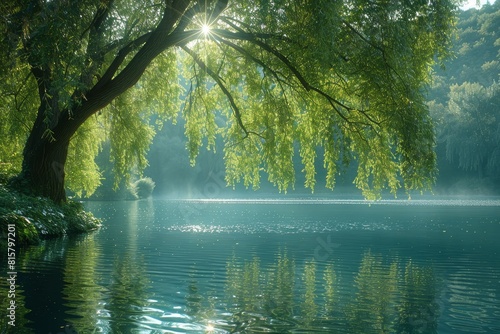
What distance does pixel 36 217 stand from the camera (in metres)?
16.0

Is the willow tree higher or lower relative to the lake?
higher

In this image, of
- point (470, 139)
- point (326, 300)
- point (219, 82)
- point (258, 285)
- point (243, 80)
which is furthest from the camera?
point (470, 139)

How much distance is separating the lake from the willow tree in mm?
2384

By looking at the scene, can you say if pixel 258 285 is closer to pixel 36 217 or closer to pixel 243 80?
pixel 36 217

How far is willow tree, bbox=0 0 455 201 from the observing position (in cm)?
1088

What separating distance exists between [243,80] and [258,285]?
33.5ft

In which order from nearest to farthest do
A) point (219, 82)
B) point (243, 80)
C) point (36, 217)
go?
point (36, 217)
point (219, 82)
point (243, 80)

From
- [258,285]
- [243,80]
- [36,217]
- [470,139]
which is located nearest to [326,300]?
[258,285]

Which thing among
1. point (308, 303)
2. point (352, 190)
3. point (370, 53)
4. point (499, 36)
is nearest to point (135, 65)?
point (370, 53)

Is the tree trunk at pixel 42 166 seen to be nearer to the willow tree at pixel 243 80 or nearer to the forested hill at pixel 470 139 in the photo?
the willow tree at pixel 243 80

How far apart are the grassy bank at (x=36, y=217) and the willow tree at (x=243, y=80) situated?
2.28 feet

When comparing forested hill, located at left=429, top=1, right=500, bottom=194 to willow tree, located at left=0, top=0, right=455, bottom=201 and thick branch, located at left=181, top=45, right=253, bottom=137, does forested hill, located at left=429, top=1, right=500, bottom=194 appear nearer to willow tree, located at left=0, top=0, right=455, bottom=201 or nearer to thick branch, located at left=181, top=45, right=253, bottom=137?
willow tree, located at left=0, top=0, right=455, bottom=201

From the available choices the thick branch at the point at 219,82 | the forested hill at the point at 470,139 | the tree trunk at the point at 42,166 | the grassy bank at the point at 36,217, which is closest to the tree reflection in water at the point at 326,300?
the grassy bank at the point at 36,217

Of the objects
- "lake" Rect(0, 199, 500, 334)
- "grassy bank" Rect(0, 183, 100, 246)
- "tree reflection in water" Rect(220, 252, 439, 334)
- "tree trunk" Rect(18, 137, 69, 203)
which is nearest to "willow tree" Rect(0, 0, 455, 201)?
"tree trunk" Rect(18, 137, 69, 203)
